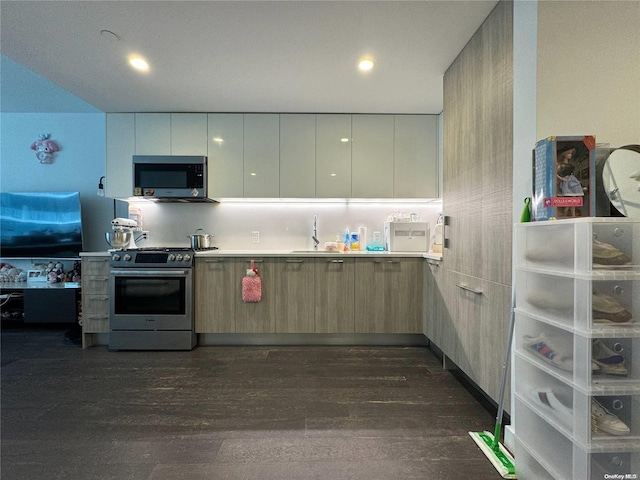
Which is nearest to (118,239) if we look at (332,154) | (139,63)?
(139,63)

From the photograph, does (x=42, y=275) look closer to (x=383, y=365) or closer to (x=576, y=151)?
(x=383, y=365)

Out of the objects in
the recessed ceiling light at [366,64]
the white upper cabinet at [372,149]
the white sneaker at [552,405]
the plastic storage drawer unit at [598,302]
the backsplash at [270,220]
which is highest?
the recessed ceiling light at [366,64]

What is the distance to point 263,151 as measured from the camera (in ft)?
10.9

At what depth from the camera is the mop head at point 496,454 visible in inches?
54.3

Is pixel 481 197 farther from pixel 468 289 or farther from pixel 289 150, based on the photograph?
pixel 289 150

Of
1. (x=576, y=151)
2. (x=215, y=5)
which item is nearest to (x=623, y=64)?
(x=576, y=151)

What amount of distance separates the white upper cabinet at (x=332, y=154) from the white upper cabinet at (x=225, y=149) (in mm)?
836

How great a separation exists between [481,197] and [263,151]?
2262 mm

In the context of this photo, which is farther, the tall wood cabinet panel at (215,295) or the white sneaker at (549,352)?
the tall wood cabinet panel at (215,295)

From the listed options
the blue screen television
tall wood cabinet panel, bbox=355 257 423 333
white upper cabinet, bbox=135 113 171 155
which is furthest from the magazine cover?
the blue screen television

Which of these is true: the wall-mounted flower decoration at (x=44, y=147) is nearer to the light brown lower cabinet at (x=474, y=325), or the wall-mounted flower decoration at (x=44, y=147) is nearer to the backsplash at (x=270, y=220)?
the backsplash at (x=270, y=220)

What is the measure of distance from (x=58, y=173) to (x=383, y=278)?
164 inches

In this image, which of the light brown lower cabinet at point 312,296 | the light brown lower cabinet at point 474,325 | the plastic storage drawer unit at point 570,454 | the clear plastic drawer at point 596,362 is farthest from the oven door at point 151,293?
the clear plastic drawer at point 596,362

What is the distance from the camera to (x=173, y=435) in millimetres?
1660
